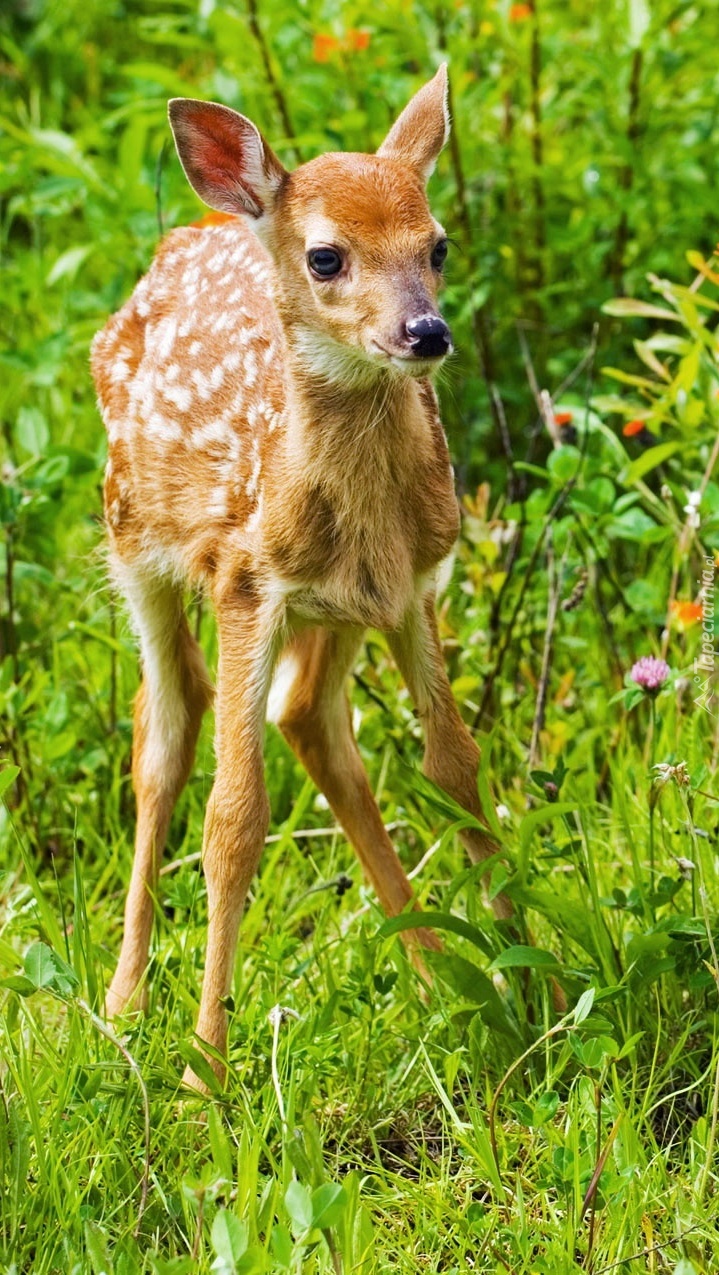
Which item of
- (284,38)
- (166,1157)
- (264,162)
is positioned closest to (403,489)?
(264,162)

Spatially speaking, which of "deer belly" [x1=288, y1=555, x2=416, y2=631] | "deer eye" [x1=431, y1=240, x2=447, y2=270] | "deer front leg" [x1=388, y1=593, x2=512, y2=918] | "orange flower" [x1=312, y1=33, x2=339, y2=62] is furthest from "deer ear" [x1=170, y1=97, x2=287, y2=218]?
"orange flower" [x1=312, y1=33, x2=339, y2=62]

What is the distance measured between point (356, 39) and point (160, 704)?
1939 millimetres

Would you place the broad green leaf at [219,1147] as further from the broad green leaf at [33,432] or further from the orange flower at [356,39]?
the orange flower at [356,39]

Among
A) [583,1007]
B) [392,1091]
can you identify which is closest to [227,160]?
[583,1007]

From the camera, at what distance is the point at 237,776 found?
3131 mm

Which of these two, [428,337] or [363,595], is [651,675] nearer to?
[363,595]

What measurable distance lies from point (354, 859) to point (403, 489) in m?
1.11

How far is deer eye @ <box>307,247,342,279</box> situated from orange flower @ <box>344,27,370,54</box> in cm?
188

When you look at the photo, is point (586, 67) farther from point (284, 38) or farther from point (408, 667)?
point (408, 667)

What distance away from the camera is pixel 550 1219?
2.74m

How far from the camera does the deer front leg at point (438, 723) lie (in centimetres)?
322

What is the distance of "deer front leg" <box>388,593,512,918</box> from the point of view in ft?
10.6

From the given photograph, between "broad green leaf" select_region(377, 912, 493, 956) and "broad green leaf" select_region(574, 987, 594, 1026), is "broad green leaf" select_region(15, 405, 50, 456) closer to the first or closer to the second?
"broad green leaf" select_region(377, 912, 493, 956)

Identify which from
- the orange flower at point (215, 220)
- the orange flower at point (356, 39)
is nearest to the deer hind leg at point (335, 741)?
the orange flower at point (215, 220)
